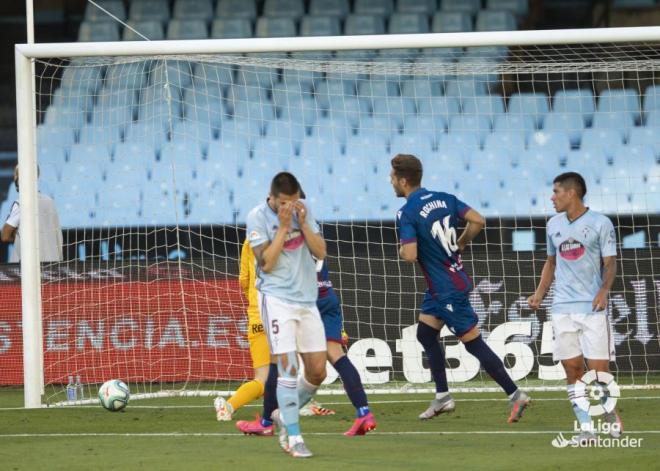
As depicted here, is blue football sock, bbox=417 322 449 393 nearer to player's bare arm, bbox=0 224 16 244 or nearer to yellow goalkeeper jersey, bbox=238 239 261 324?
yellow goalkeeper jersey, bbox=238 239 261 324

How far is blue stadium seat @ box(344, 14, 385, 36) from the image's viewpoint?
18.2 meters

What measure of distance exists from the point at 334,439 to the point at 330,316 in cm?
105

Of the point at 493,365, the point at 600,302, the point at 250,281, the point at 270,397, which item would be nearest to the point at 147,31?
the point at 250,281

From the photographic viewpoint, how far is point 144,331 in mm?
12492

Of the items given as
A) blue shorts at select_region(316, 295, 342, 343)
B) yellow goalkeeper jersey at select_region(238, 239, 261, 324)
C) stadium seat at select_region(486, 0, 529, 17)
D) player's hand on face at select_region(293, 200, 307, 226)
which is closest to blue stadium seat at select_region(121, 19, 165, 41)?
stadium seat at select_region(486, 0, 529, 17)

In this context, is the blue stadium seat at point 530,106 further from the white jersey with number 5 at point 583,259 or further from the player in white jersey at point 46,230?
the white jersey with number 5 at point 583,259

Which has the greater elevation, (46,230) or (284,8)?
(284,8)

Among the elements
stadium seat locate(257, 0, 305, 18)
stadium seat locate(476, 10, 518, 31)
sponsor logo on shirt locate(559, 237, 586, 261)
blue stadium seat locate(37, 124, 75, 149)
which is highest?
stadium seat locate(257, 0, 305, 18)

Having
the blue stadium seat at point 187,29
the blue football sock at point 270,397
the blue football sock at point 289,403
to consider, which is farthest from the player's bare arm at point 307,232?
the blue stadium seat at point 187,29

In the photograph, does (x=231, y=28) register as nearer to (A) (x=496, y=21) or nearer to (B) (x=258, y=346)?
(A) (x=496, y=21)

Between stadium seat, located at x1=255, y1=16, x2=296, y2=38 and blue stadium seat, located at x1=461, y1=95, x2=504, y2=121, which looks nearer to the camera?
blue stadium seat, located at x1=461, y1=95, x2=504, y2=121

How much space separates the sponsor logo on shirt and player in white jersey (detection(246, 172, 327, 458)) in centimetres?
160

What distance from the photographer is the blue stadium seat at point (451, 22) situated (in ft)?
59.9

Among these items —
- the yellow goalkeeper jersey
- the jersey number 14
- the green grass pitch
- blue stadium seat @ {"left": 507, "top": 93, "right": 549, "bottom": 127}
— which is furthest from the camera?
blue stadium seat @ {"left": 507, "top": 93, "right": 549, "bottom": 127}
